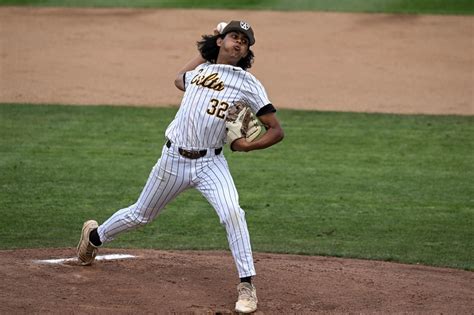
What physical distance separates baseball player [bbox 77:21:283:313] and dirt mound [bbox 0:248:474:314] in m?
0.42

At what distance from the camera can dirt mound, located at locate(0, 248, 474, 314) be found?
639 centimetres

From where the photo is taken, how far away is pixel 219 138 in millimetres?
6590

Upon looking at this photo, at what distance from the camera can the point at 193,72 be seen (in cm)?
676

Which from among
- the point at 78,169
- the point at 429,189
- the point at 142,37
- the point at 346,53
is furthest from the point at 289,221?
the point at 142,37

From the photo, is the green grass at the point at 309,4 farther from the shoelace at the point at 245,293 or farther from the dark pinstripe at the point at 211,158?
the shoelace at the point at 245,293

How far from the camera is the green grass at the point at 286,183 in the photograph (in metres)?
8.64

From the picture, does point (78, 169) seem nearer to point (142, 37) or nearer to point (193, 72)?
point (193, 72)

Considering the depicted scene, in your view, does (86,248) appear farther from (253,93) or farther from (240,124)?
(253,93)

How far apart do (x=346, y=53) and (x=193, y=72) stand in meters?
10.4

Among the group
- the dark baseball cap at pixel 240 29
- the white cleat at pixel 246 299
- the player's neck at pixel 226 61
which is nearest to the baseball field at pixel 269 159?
the white cleat at pixel 246 299

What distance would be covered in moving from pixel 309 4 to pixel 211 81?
1388cm

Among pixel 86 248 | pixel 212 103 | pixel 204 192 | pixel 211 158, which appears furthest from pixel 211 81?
pixel 86 248

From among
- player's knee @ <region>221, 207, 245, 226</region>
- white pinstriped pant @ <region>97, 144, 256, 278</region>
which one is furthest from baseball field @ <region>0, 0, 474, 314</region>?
player's knee @ <region>221, 207, 245, 226</region>

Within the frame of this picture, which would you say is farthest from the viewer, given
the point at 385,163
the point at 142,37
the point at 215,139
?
the point at 142,37
